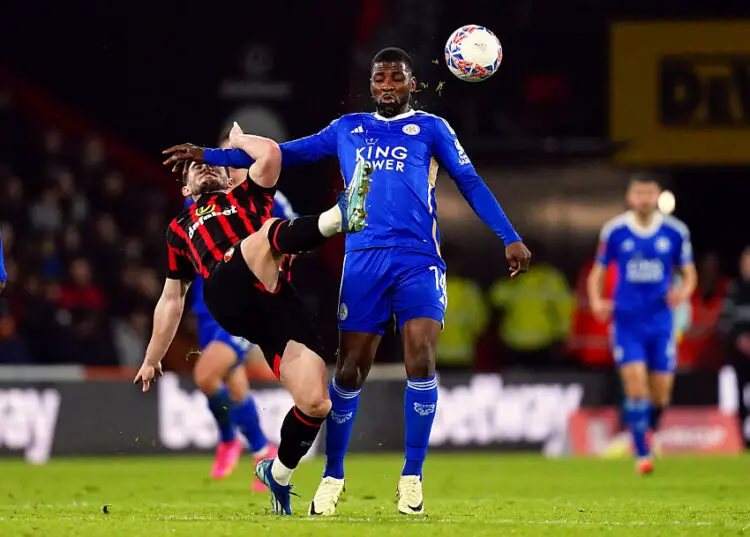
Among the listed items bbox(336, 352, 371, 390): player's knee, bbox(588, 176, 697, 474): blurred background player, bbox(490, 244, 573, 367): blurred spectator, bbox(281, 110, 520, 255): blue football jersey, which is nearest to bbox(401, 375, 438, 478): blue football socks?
bbox(336, 352, 371, 390): player's knee

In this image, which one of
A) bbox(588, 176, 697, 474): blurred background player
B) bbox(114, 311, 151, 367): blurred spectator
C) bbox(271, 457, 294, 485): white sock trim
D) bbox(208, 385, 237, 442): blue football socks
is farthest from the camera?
bbox(114, 311, 151, 367): blurred spectator

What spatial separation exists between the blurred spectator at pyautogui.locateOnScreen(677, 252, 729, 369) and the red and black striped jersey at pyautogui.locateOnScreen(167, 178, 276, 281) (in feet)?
32.8

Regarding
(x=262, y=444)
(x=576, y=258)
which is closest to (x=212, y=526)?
(x=262, y=444)

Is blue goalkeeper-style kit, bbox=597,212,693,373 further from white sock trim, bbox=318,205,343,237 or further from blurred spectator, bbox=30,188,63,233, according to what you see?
blurred spectator, bbox=30,188,63,233

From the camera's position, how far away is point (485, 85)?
68.5 feet

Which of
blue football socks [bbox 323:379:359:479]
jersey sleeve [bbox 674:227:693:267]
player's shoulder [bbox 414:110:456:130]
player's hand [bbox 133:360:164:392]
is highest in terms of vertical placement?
player's shoulder [bbox 414:110:456:130]

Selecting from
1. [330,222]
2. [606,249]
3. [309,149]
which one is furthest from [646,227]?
[330,222]

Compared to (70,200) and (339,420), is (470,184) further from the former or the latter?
(70,200)

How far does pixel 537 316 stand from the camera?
1798cm

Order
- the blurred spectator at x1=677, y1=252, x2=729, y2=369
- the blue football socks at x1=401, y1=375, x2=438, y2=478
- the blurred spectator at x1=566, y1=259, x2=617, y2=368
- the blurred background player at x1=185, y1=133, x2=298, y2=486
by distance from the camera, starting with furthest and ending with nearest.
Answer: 1. the blurred spectator at x1=566, y1=259, x2=617, y2=368
2. the blurred spectator at x1=677, y1=252, x2=729, y2=369
3. the blurred background player at x1=185, y1=133, x2=298, y2=486
4. the blue football socks at x1=401, y1=375, x2=438, y2=478

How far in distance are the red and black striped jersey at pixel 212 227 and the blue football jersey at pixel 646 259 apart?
5.38 m

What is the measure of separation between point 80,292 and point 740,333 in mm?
7212

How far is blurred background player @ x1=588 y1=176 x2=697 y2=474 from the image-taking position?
42.0 ft

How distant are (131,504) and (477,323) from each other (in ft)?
30.3
